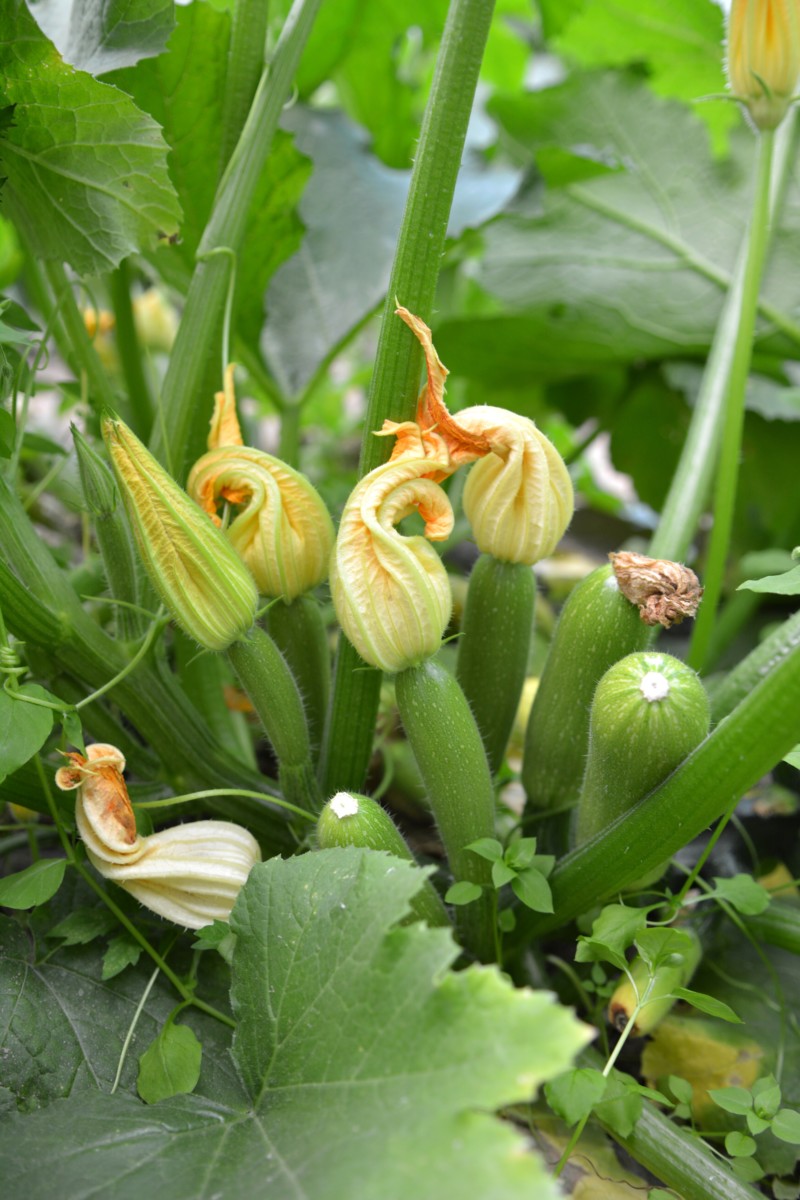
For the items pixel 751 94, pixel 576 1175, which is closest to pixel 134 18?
pixel 751 94

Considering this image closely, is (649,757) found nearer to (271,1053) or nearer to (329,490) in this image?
(271,1053)

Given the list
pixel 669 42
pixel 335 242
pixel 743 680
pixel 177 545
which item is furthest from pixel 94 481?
pixel 669 42

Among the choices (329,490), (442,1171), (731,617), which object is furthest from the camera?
(731,617)

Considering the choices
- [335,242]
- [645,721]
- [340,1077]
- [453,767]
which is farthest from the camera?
[335,242]

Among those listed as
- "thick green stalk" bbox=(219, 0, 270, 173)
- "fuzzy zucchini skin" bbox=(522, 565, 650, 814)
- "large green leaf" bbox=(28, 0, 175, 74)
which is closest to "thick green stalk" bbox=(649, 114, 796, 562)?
"fuzzy zucchini skin" bbox=(522, 565, 650, 814)

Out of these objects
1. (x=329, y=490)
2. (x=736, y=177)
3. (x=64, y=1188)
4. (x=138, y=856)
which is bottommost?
→ (x=64, y=1188)

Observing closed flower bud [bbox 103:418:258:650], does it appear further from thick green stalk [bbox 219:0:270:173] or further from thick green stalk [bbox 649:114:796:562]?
thick green stalk [bbox 649:114:796:562]

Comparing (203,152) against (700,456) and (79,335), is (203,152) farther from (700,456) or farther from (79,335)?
(700,456)

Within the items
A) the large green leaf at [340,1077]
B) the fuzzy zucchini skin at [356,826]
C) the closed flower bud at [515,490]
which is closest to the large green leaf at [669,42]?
the closed flower bud at [515,490]

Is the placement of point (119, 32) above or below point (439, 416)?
above
